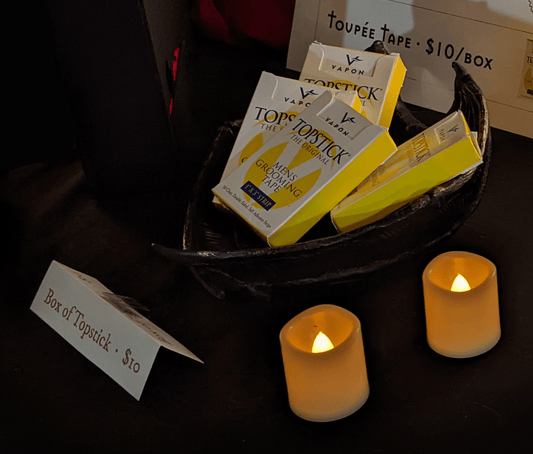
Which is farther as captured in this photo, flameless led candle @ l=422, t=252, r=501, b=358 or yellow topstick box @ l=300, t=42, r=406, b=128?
yellow topstick box @ l=300, t=42, r=406, b=128

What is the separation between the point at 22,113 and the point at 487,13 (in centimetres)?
67

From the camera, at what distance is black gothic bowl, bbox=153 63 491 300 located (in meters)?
0.60

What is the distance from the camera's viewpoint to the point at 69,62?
0.79m

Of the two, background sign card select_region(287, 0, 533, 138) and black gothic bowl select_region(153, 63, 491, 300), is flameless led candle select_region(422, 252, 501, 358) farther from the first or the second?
background sign card select_region(287, 0, 533, 138)

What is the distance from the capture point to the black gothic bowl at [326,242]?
0.60m

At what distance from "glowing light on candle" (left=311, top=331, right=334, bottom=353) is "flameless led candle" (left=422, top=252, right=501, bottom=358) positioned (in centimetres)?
12

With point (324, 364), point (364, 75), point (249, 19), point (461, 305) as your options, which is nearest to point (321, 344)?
point (324, 364)

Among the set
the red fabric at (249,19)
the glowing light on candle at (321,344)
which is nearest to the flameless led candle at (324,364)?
the glowing light on candle at (321,344)

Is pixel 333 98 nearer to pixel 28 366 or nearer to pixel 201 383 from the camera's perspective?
pixel 201 383

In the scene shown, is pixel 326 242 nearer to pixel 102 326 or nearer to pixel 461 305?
pixel 461 305

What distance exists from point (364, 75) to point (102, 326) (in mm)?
452

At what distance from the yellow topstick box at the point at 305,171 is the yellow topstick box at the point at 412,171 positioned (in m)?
0.02

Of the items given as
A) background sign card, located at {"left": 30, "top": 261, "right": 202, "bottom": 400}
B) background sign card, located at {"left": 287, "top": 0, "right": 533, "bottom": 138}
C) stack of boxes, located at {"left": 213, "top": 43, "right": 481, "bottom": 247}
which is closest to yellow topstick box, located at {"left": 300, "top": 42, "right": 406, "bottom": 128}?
stack of boxes, located at {"left": 213, "top": 43, "right": 481, "bottom": 247}

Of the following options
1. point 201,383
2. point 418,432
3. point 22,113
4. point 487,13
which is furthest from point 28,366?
point 487,13
